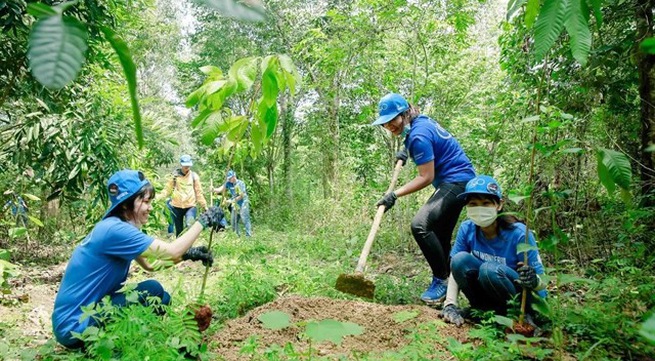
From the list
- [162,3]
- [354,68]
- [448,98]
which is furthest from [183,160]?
[162,3]

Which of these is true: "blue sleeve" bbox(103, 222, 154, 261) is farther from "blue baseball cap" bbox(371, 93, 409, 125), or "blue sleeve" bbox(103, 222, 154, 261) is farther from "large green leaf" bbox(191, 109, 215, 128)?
"blue baseball cap" bbox(371, 93, 409, 125)

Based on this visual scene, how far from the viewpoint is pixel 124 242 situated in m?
2.72

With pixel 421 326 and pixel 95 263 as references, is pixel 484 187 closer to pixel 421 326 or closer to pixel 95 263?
pixel 421 326


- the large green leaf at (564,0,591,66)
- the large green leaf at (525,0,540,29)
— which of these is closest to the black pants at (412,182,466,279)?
the large green leaf at (525,0,540,29)

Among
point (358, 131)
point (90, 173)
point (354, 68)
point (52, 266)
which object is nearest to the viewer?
point (90, 173)

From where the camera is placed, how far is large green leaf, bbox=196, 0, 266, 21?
480mm

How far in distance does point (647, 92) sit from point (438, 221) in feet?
5.75

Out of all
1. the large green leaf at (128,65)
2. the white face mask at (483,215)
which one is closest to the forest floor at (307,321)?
the white face mask at (483,215)

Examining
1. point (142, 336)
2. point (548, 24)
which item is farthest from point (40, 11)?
point (142, 336)

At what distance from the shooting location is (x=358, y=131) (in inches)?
467

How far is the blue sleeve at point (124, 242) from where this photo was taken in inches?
107

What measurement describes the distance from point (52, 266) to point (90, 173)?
2.57 m

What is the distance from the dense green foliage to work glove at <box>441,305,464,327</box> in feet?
0.71

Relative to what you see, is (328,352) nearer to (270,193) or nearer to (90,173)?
(90,173)
